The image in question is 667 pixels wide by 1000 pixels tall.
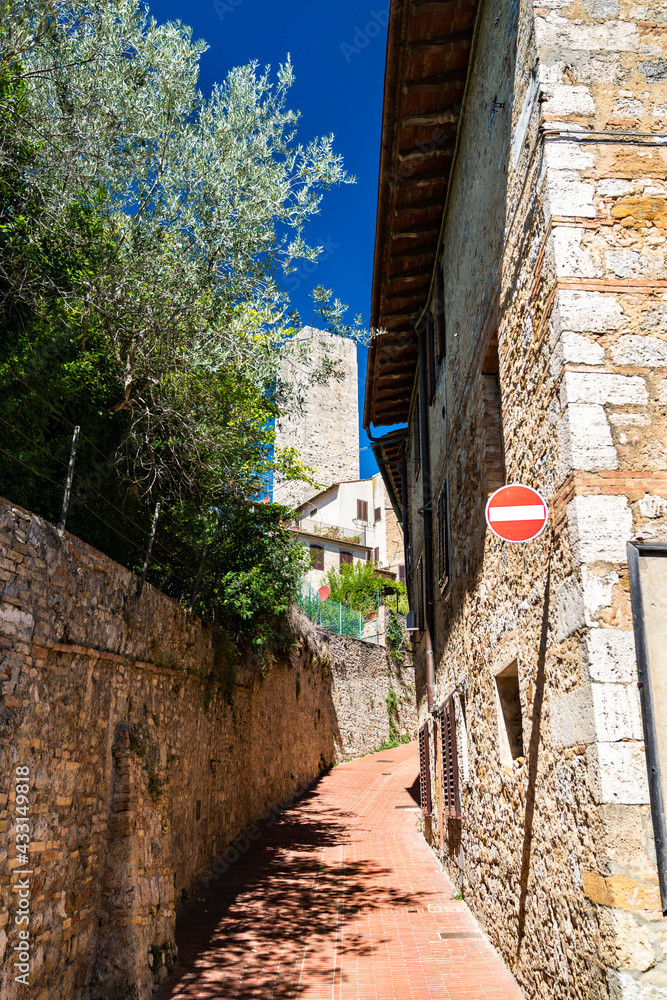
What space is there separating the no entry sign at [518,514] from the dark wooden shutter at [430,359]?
6.13m

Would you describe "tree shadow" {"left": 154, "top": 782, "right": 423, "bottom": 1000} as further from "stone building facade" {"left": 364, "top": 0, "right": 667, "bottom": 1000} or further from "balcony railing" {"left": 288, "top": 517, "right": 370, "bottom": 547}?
"balcony railing" {"left": 288, "top": 517, "right": 370, "bottom": 547}

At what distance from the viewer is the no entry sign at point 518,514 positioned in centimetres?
398

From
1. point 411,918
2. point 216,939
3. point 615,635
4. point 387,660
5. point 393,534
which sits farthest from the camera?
point 393,534

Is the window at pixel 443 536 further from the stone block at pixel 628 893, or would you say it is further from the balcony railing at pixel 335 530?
the balcony railing at pixel 335 530

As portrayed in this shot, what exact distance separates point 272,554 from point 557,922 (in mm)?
7338

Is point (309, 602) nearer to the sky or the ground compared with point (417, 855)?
nearer to the sky

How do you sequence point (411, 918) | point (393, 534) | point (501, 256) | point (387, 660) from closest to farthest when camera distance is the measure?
point (501, 256) < point (411, 918) < point (387, 660) < point (393, 534)

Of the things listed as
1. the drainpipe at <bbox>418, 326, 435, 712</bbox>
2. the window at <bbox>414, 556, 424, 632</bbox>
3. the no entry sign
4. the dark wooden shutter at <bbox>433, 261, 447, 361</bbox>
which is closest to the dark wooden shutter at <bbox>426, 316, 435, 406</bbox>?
the drainpipe at <bbox>418, 326, 435, 712</bbox>

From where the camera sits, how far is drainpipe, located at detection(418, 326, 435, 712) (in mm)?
10070

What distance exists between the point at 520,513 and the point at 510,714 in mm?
2119

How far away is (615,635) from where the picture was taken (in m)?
3.34

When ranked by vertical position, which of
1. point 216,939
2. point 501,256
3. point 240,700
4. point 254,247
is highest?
point 254,247

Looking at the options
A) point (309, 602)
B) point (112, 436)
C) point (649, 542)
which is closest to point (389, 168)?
point (112, 436)

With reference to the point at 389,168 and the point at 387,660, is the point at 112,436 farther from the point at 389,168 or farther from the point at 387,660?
the point at 387,660
